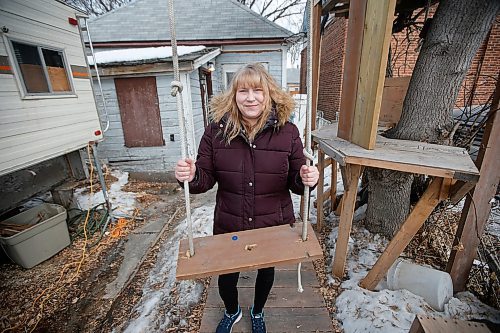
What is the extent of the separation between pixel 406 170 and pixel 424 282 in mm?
1165

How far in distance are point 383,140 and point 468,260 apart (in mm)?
1257

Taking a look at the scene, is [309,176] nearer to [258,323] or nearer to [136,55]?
[258,323]

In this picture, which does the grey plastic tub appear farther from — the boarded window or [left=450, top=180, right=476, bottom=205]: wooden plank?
[left=450, top=180, right=476, bottom=205]: wooden plank

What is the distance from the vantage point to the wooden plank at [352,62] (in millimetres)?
1972

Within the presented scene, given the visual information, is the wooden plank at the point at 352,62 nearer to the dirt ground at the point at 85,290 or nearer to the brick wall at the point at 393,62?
the dirt ground at the point at 85,290

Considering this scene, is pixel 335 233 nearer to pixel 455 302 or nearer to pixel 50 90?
pixel 455 302

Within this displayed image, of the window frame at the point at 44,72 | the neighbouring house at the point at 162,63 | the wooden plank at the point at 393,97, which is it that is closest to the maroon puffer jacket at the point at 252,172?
the wooden plank at the point at 393,97

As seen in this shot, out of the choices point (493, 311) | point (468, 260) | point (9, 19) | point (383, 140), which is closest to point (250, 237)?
point (383, 140)

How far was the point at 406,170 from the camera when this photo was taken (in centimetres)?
174

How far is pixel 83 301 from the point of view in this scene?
275 cm

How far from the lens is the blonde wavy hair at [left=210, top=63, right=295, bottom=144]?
146cm

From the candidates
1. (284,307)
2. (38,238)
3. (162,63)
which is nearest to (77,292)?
(38,238)

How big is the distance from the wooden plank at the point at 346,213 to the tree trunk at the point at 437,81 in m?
0.84

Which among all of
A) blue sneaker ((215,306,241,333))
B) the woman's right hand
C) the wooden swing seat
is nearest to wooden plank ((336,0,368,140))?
the wooden swing seat
